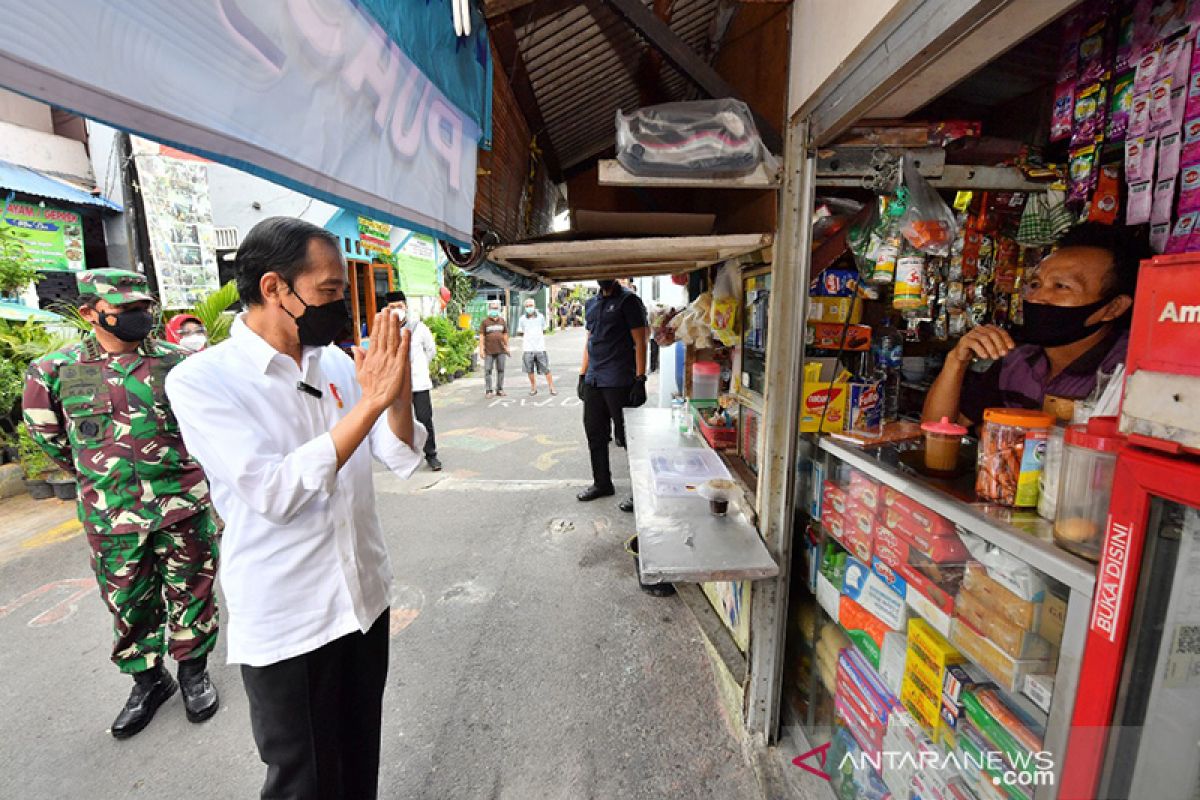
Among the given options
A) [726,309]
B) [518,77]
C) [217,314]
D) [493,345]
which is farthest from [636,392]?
[493,345]

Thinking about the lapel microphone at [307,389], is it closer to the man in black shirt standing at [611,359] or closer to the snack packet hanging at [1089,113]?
the snack packet hanging at [1089,113]

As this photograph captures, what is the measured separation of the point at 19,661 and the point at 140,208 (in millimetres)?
5070

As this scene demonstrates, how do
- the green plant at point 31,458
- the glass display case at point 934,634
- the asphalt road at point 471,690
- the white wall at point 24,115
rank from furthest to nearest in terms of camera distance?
the white wall at point 24,115 < the green plant at point 31,458 < the asphalt road at point 471,690 < the glass display case at point 934,634

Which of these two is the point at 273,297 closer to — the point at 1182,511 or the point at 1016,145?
the point at 1182,511

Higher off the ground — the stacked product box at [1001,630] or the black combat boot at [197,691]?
the stacked product box at [1001,630]

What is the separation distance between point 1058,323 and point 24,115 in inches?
443

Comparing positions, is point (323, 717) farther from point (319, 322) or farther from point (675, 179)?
point (675, 179)

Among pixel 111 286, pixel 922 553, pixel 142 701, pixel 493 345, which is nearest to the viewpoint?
pixel 922 553

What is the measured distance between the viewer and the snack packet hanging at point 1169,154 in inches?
51.3

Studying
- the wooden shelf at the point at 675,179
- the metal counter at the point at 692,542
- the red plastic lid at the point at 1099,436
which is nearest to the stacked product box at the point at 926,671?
the metal counter at the point at 692,542

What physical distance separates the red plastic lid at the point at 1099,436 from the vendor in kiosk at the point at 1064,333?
0.52 metres

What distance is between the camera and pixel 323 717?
1.52 metres

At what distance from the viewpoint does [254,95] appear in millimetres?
872

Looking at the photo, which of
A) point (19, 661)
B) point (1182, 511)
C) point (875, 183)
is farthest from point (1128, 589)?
point (19, 661)
